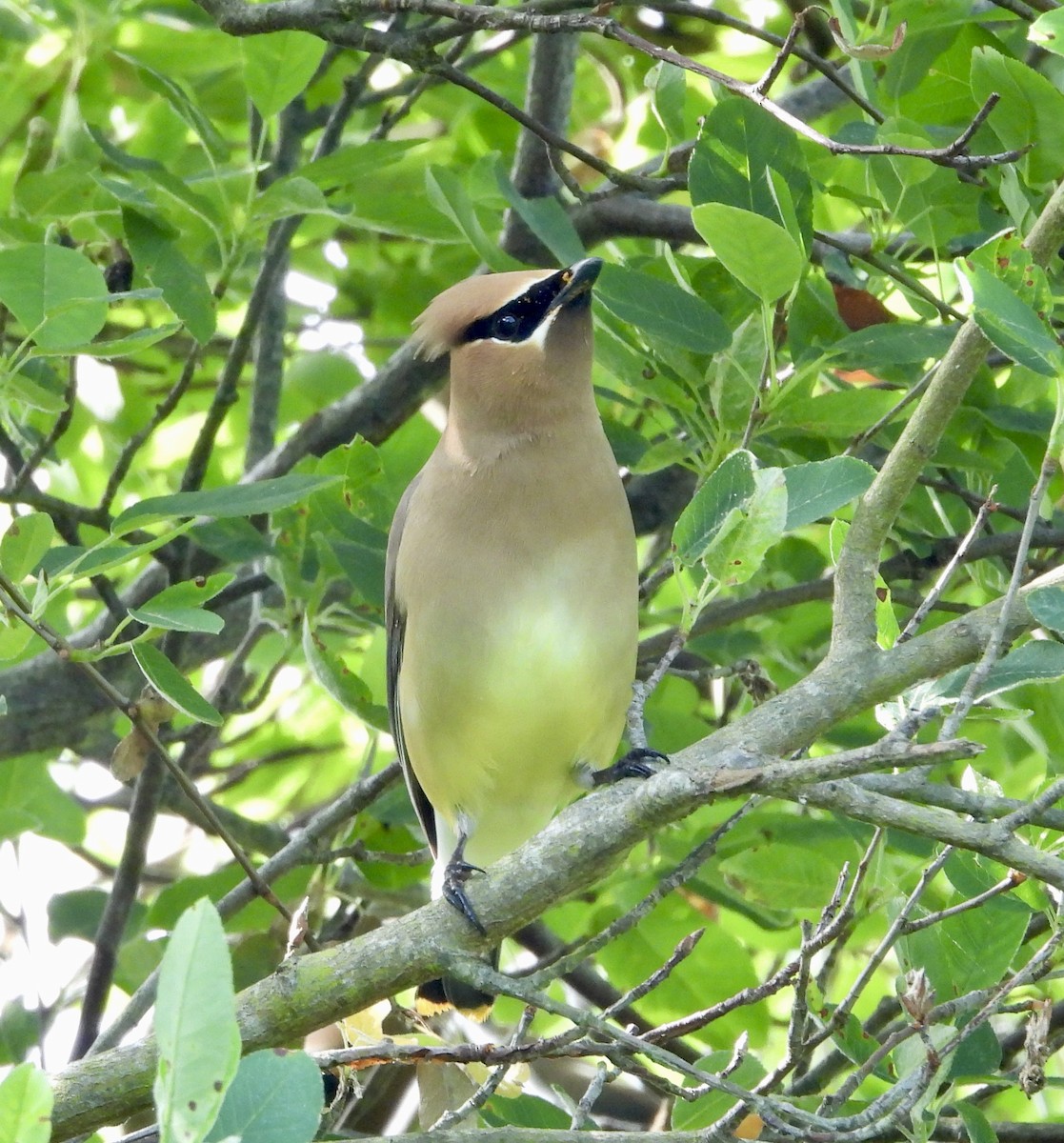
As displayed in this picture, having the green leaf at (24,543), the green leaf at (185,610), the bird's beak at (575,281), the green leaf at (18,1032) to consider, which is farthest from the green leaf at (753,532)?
the green leaf at (18,1032)

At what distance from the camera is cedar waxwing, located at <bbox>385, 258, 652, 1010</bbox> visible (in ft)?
11.1

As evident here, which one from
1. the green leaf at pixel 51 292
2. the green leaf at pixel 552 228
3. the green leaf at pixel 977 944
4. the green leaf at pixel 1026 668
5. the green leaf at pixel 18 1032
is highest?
the green leaf at pixel 51 292

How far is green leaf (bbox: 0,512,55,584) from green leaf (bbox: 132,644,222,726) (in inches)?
8.5

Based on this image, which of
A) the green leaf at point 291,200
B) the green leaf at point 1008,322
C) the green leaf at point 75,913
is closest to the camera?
the green leaf at point 1008,322

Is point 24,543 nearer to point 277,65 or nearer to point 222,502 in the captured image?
point 222,502

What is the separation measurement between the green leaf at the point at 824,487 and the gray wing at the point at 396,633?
4.83 ft

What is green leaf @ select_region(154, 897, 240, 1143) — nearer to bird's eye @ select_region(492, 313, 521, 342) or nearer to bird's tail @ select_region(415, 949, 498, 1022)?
bird's tail @ select_region(415, 949, 498, 1022)

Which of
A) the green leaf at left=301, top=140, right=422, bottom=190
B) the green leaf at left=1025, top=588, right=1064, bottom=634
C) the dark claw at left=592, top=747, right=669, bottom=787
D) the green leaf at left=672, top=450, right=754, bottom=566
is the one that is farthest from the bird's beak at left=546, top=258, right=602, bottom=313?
the green leaf at left=1025, top=588, right=1064, bottom=634

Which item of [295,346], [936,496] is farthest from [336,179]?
[295,346]

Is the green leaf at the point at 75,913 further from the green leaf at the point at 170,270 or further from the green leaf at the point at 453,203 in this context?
the green leaf at the point at 453,203

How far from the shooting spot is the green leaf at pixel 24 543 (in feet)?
8.29

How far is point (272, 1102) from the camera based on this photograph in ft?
5.72

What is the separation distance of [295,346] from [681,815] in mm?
3546

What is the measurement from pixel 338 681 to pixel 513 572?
422mm
